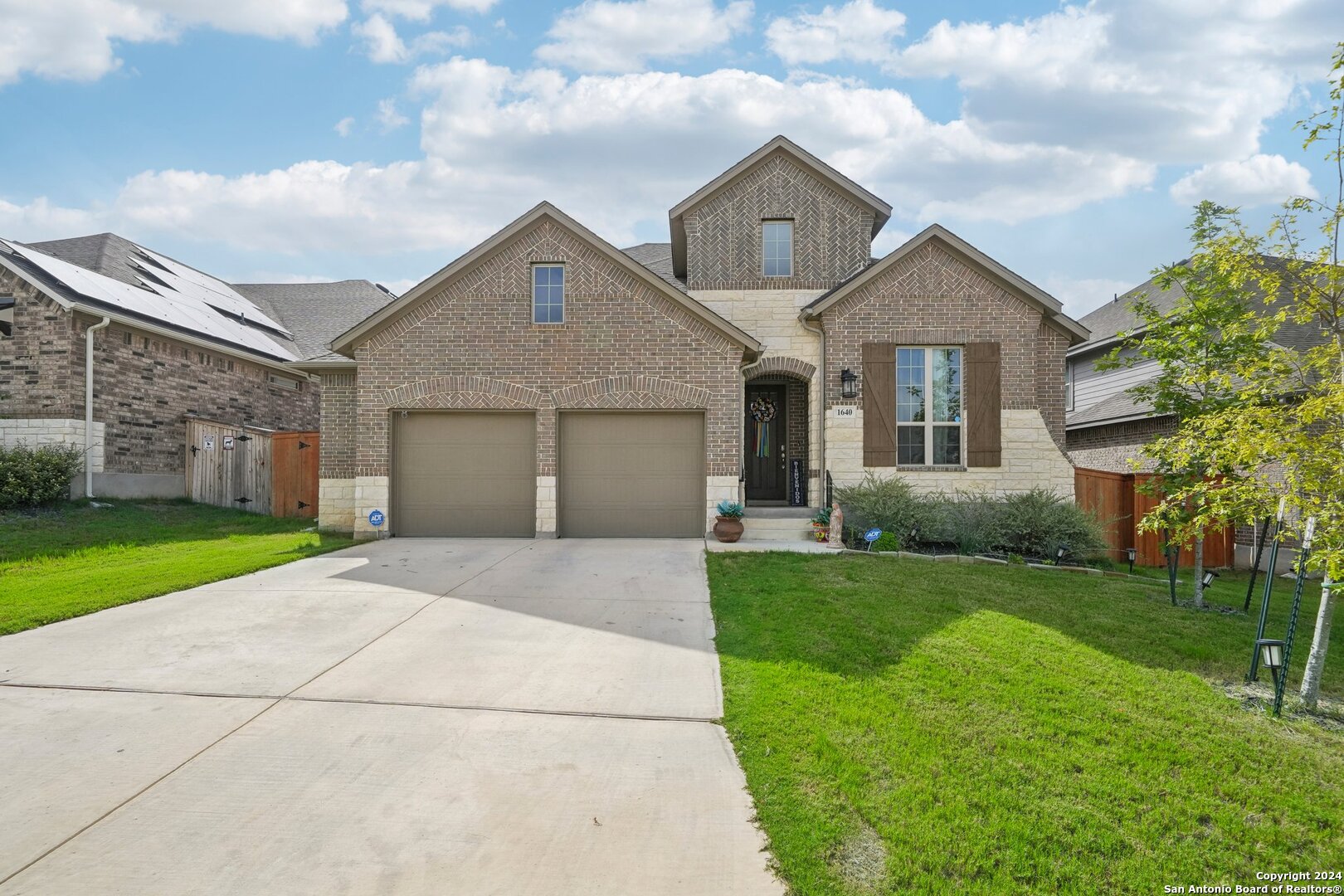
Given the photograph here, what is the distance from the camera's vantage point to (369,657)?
237 inches

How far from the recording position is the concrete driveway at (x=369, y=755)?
3.21m

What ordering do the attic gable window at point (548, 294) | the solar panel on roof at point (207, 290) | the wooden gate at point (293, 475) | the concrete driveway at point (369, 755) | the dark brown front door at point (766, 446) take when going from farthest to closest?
the solar panel on roof at point (207, 290), the wooden gate at point (293, 475), the dark brown front door at point (766, 446), the attic gable window at point (548, 294), the concrete driveway at point (369, 755)

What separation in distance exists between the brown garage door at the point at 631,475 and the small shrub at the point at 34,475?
32.5 feet

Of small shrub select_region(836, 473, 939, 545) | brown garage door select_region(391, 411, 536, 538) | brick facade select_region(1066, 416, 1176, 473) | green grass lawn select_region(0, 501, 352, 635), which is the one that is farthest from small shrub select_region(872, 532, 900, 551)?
green grass lawn select_region(0, 501, 352, 635)

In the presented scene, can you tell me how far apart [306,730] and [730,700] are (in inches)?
106

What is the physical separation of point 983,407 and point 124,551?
1438 cm

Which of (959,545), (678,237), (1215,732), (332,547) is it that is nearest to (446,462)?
(332,547)

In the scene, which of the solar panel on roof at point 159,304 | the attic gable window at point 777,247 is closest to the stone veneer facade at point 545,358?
the attic gable window at point 777,247

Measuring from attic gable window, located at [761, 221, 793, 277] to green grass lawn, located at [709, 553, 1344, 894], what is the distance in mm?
9038

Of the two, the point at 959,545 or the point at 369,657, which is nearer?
the point at 369,657

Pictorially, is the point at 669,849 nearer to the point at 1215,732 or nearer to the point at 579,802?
the point at 579,802

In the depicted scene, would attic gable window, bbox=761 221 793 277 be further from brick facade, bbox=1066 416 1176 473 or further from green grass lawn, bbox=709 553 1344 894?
green grass lawn, bbox=709 553 1344 894

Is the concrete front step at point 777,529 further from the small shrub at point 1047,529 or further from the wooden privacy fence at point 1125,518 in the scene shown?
the wooden privacy fence at point 1125,518

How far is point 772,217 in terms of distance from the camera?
49.8 feet
